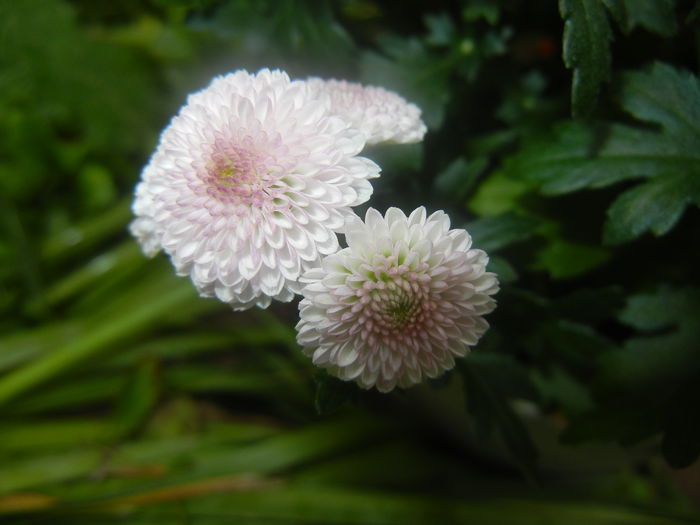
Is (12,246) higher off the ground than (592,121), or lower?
lower

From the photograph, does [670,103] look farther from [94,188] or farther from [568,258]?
[94,188]

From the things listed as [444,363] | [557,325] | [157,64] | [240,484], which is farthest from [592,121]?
[157,64]

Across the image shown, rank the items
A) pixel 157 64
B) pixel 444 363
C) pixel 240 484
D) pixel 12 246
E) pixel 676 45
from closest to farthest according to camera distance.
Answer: pixel 444 363 → pixel 676 45 → pixel 240 484 → pixel 12 246 → pixel 157 64

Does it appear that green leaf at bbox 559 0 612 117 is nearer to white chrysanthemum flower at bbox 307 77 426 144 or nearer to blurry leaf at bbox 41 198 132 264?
white chrysanthemum flower at bbox 307 77 426 144

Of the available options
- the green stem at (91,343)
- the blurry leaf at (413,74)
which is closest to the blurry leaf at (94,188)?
the green stem at (91,343)

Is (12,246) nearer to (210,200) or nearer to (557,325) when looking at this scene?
(210,200)

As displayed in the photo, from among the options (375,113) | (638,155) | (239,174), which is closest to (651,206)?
(638,155)
